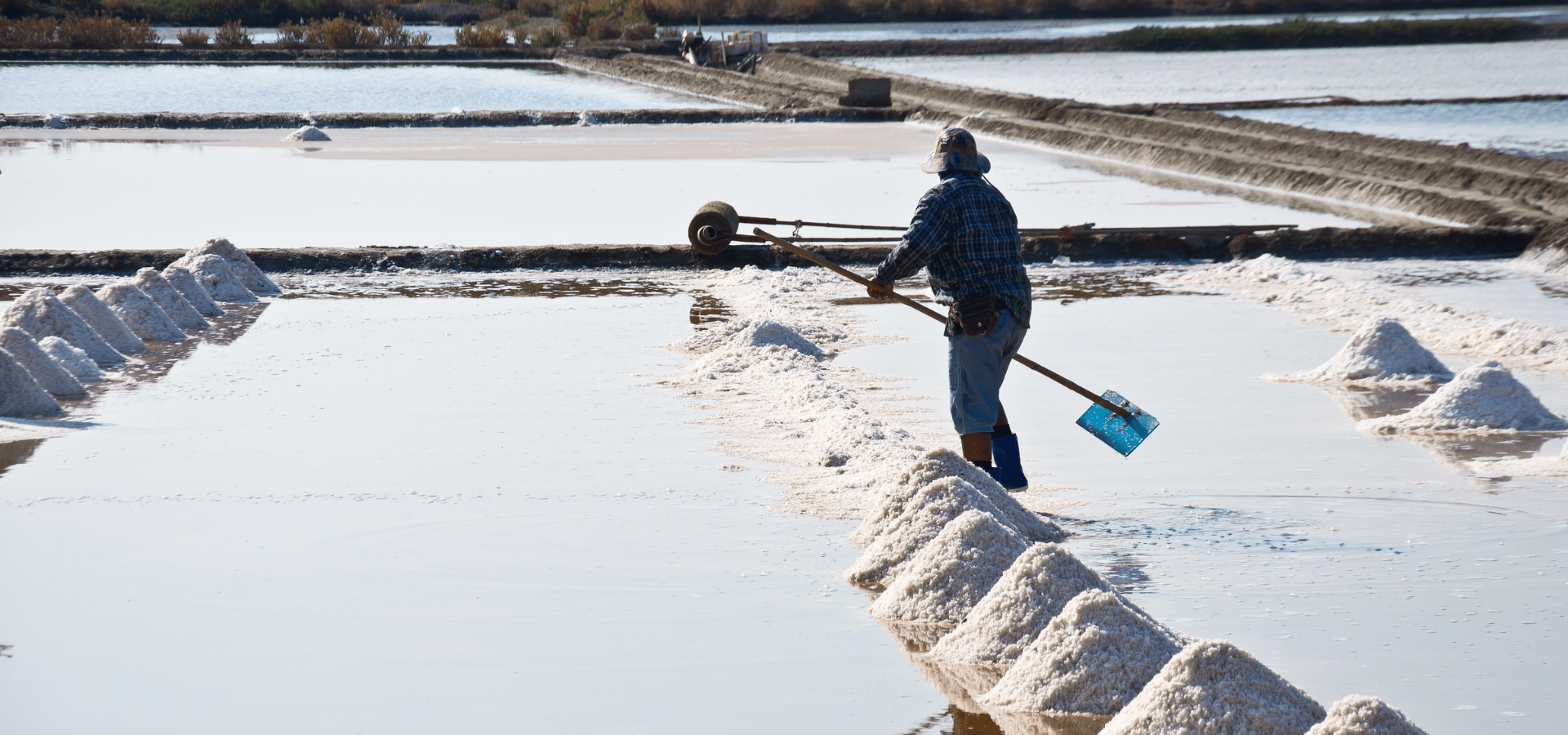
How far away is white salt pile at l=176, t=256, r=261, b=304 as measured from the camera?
7.46 m

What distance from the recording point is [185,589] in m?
3.35

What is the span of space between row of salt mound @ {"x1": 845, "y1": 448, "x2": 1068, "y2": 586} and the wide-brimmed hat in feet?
2.73

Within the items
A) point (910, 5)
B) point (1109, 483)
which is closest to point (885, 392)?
point (1109, 483)

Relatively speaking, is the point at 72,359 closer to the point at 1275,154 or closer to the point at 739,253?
the point at 739,253

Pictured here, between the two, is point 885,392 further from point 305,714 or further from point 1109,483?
point 305,714

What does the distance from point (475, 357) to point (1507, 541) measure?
3859 mm

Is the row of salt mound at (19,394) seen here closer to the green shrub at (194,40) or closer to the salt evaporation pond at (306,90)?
the salt evaporation pond at (306,90)

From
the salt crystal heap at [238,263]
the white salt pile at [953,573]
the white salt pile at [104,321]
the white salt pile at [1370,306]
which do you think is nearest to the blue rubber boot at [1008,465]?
the white salt pile at [953,573]

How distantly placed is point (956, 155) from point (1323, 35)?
3456 cm

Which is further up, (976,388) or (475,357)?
(976,388)

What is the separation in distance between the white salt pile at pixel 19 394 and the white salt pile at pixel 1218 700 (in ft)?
13.3

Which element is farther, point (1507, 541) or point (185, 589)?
point (1507, 541)

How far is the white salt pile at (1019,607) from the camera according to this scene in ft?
9.38

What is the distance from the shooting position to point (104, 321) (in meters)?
6.24
